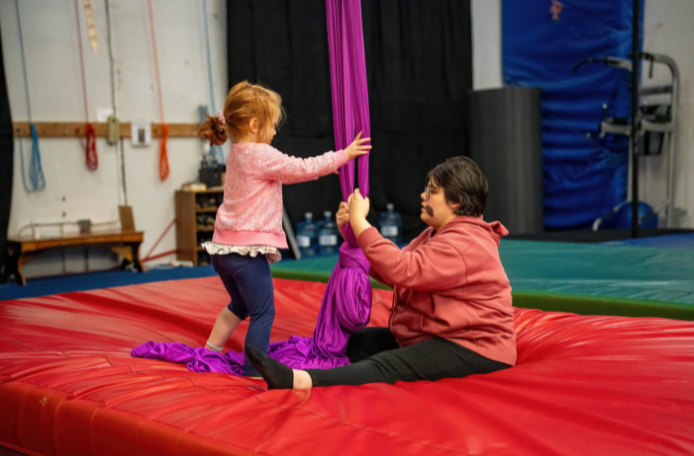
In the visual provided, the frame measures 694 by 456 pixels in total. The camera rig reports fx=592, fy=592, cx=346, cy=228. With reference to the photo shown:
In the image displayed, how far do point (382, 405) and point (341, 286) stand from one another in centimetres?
58

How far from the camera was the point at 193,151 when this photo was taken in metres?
5.04

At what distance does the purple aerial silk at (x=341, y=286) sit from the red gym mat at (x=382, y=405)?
18cm

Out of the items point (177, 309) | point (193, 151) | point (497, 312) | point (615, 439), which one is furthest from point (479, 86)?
point (615, 439)

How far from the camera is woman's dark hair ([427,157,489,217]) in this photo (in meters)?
1.41

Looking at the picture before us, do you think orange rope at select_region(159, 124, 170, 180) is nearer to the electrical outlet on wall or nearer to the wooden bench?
the electrical outlet on wall

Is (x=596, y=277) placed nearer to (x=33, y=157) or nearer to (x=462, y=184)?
(x=462, y=184)

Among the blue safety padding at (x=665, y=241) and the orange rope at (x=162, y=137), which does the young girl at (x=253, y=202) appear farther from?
the orange rope at (x=162, y=137)

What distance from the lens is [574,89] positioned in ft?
18.0

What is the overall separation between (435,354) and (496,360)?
0.16 meters

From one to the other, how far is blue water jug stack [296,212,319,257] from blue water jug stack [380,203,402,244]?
0.67 metres

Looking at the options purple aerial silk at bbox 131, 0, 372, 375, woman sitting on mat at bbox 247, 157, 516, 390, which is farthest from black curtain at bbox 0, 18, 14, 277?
woman sitting on mat at bbox 247, 157, 516, 390

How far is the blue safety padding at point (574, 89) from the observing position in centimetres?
527

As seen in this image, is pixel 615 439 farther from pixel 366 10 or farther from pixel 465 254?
pixel 366 10

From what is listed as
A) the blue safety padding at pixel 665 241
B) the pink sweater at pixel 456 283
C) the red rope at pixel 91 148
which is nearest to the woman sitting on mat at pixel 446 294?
the pink sweater at pixel 456 283
